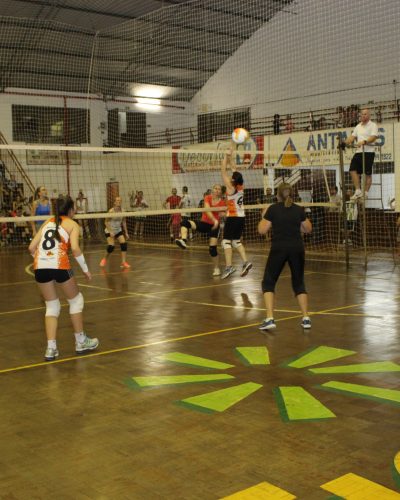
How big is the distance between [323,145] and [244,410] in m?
17.4

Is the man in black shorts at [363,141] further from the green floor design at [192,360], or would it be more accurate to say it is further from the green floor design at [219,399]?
the green floor design at [219,399]

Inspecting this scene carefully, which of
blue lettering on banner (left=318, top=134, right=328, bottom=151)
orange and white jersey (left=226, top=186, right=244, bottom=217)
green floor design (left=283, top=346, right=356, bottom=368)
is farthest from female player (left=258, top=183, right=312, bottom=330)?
blue lettering on banner (left=318, top=134, right=328, bottom=151)

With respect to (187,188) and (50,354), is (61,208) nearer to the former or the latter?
(50,354)

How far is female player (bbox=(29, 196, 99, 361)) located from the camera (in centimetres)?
614

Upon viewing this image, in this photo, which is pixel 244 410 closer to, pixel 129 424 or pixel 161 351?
pixel 129 424

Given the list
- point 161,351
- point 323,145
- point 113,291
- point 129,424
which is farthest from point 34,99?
point 129,424

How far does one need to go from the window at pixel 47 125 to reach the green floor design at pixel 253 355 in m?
24.5

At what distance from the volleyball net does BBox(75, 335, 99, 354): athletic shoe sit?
10454 millimetres

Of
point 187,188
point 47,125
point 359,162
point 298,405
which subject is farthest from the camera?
point 47,125

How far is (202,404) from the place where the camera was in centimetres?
487

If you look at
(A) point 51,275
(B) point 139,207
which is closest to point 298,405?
(A) point 51,275

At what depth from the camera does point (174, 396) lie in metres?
5.09

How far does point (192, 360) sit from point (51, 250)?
5.70ft

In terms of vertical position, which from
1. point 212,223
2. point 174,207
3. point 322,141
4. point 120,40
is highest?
point 120,40
